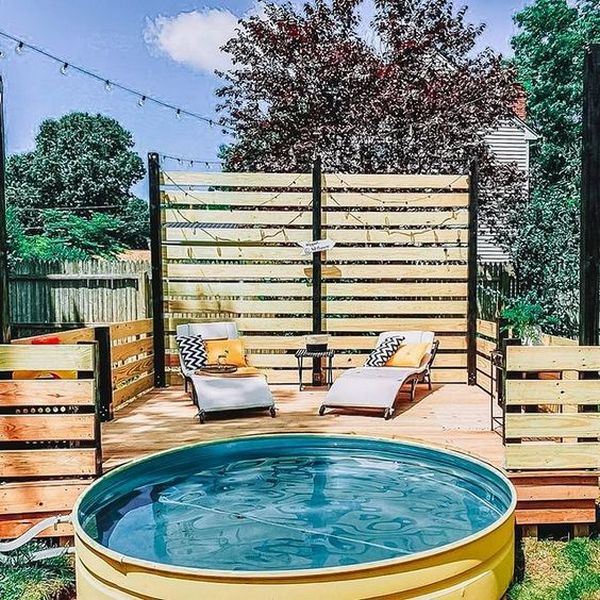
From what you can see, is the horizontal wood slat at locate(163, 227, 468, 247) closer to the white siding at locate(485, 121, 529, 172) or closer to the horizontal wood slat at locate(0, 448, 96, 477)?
the horizontal wood slat at locate(0, 448, 96, 477)

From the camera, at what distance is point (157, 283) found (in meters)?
8.54

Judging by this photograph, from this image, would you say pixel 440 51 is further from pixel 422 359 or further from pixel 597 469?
pixel 597 469

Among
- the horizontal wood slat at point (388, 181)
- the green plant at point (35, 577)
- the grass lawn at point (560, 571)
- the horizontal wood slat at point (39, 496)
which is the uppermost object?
the horizontal wood slat at point (388, 181)

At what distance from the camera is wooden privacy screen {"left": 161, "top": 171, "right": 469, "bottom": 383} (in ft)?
28.3

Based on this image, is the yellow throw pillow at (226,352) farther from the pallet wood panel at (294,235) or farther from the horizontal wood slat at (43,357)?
the horizontal wood slat at (43,357)

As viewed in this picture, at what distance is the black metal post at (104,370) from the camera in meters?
6.39

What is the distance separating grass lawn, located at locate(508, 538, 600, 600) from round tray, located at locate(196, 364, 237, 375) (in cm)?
358

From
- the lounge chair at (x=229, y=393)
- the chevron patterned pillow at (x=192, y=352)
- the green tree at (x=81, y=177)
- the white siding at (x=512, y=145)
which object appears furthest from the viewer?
the green tree at (x=81, y=177)

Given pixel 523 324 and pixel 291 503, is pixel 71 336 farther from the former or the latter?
pixel 523 324

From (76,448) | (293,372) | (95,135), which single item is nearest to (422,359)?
(293,372)

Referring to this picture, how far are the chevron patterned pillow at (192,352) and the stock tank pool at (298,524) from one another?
78.8 inches

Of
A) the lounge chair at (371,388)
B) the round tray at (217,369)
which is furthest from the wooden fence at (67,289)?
the lounge chair at (371,388)

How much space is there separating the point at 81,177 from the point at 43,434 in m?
29.1

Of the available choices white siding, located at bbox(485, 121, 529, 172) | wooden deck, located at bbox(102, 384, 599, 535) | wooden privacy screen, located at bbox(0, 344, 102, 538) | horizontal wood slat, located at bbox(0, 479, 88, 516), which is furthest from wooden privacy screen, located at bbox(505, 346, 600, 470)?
white siding, located at bbox(485, 121, 529, 172)
